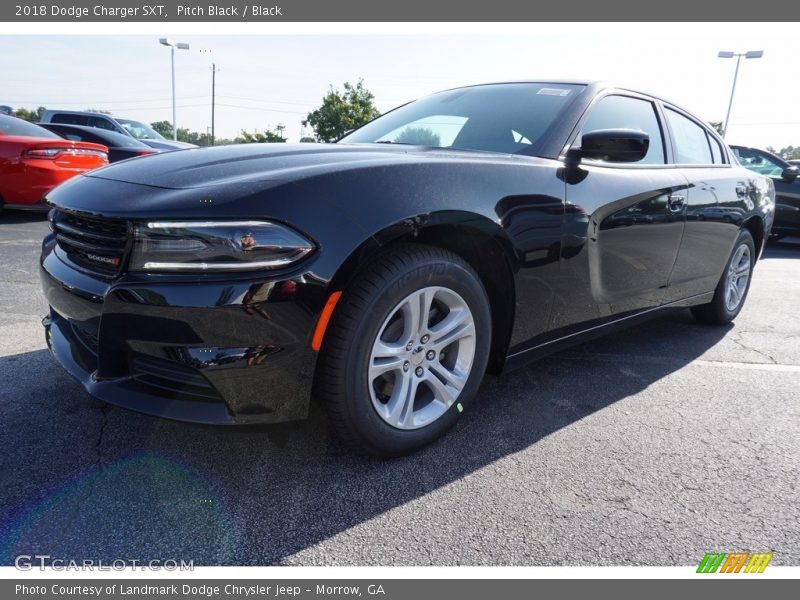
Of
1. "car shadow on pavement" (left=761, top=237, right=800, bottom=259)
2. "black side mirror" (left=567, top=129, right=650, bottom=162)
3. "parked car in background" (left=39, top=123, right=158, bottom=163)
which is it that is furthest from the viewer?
"parked car in background" (left=39, top=123, right=158, bottom=163)

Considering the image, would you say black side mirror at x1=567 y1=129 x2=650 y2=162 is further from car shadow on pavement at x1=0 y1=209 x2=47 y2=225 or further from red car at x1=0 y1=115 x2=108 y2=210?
car shadow on pavement at x1=0 y1=209 x2=47 y2=225

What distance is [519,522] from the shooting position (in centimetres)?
180

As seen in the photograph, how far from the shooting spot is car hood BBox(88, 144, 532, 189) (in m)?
1.84

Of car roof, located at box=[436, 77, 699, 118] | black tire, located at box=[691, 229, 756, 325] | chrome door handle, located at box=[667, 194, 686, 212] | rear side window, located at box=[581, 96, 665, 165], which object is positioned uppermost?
car roof, located at box=[436, 77, 699, 118]

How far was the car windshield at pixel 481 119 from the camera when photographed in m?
2.68

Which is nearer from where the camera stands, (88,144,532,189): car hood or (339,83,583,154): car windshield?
(88,144,532,189): car hood

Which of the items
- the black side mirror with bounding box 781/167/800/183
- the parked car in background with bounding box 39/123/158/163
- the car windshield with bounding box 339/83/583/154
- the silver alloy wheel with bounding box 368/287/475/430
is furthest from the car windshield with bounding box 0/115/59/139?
the black side mirror with bounding box 781/167/800/183

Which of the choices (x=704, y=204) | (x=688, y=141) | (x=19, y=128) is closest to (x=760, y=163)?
(x=688, y=141)

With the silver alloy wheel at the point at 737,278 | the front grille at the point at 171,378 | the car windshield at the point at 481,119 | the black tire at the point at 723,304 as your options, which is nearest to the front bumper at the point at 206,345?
the front grille at the point at 171,378

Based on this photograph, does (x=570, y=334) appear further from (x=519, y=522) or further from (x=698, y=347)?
(x=698, y=347)

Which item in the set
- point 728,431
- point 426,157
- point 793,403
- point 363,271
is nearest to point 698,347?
point 793,403

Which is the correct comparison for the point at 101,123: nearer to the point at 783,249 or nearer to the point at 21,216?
the point at 21,216

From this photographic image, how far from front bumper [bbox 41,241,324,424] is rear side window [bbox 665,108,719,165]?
2.78m

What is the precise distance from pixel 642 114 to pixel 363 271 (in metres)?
2.25
